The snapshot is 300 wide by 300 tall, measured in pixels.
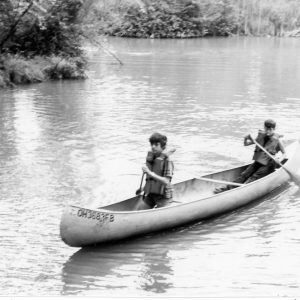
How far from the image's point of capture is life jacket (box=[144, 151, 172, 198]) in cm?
858

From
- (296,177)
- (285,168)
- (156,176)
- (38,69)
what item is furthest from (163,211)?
(38,69)

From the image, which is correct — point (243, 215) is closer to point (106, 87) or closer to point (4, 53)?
point (106, 87)

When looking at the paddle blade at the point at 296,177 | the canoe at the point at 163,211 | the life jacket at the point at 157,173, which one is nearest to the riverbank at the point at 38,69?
the canoe at the point at 163,211

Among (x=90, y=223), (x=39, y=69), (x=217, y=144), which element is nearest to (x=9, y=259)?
(x=90, y=223)

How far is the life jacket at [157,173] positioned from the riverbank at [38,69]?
14.6m

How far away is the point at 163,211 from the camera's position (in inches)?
336

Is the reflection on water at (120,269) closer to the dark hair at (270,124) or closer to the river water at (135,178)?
the river water at (135,178)

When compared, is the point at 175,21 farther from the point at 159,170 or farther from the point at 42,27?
the point at 159,170

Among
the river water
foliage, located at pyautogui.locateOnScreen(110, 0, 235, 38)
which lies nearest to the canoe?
the river water

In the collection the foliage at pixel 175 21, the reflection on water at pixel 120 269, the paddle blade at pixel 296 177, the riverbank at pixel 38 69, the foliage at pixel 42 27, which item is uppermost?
the foliage at pixel 175 21

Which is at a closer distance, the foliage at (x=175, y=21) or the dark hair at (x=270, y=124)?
the dark hair at (x=270, y=124)

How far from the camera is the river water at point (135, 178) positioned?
7.55 meters

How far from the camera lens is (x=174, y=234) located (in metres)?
8.93

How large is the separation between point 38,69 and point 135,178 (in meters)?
13.6
